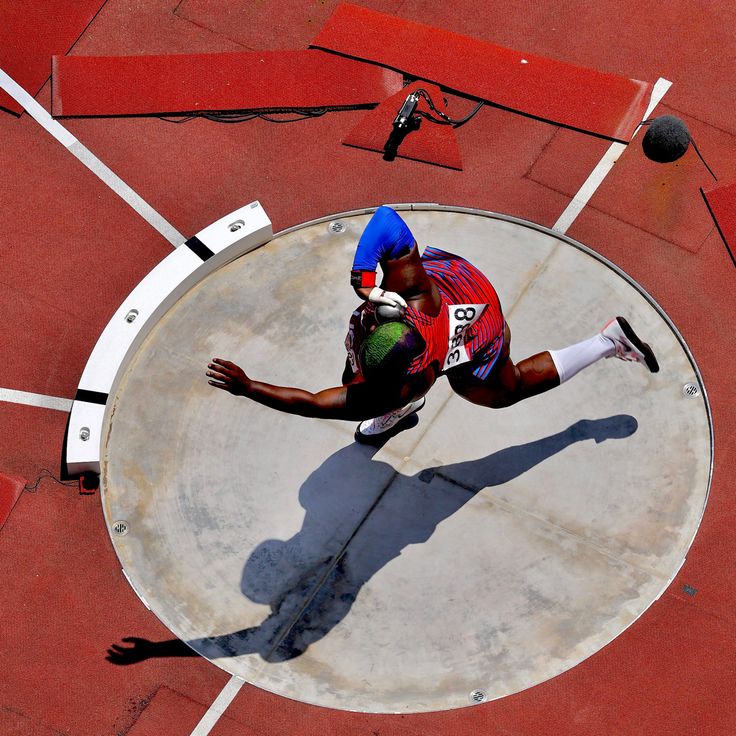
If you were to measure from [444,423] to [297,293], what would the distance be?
6.25 feet

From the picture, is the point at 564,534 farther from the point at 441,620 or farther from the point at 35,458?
Answer: the point at 35,458

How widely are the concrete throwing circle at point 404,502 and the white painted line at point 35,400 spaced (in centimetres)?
50

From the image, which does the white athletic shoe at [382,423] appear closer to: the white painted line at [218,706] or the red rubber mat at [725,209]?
the white painted line at [218,706]

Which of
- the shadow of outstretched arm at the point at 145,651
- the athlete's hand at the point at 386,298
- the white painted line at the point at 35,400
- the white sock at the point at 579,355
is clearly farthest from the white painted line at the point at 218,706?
the white sock at the point at 579,355

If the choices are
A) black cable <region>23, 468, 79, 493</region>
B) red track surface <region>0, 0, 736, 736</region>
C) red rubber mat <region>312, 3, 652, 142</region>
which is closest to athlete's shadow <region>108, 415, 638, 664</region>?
red track surface <region>0, 0, 736, 736</region>

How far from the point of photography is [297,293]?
8.24 m

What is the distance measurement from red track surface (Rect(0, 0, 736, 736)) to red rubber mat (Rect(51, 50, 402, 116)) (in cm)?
23

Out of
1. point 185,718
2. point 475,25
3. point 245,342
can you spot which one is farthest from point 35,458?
point 475,25

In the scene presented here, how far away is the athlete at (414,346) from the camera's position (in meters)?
5.39

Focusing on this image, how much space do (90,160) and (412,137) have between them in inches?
130

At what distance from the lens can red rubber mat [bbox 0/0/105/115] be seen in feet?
30.0

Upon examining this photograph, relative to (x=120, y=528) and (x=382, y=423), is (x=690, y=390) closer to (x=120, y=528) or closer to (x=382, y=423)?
(x=382, y=423)

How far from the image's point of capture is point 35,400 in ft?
25.8

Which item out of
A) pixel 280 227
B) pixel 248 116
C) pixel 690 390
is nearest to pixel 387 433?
pixel 280 227
